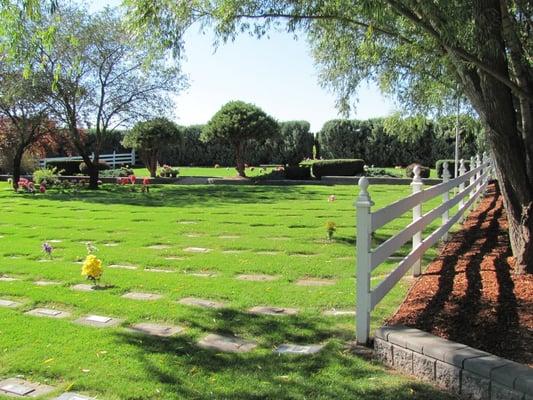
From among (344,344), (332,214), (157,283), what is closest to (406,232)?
(344,344)

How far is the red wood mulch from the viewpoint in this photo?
12.9 feet

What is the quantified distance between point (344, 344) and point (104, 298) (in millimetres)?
2641

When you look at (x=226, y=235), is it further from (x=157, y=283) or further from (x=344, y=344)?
(x=344, y=344)

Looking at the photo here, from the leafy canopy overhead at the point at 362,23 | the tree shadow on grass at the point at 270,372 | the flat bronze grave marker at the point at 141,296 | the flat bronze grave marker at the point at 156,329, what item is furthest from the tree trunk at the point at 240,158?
the tree shadow on grass at the point at 270,372

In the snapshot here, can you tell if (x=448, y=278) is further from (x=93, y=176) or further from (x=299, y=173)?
(x=93, y=176)

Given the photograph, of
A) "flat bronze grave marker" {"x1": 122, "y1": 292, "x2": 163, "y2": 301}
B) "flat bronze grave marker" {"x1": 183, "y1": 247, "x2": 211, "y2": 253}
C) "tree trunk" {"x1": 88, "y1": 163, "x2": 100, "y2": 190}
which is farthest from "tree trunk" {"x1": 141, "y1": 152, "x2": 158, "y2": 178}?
"flat bronze grave marker" {"x1": 122, "y1": 292, "x2": 163, "y2": 301}

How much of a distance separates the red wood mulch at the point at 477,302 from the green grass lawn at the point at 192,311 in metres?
0.34

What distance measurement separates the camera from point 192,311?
505 cm

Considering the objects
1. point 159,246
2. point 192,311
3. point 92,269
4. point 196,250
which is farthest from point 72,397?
point 159,246

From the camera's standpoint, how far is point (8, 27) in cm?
610

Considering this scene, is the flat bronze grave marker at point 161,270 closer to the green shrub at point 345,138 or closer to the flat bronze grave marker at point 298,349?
the flat bronze grave marker at point 298,349

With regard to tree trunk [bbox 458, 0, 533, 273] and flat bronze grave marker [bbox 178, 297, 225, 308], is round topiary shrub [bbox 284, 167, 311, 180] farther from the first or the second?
flat bronze grave marker [bbox 178, 297, 225, 308]

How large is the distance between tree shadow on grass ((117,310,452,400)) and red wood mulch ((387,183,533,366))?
74 cm

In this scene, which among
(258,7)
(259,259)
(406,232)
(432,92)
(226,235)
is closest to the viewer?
(406,232)
